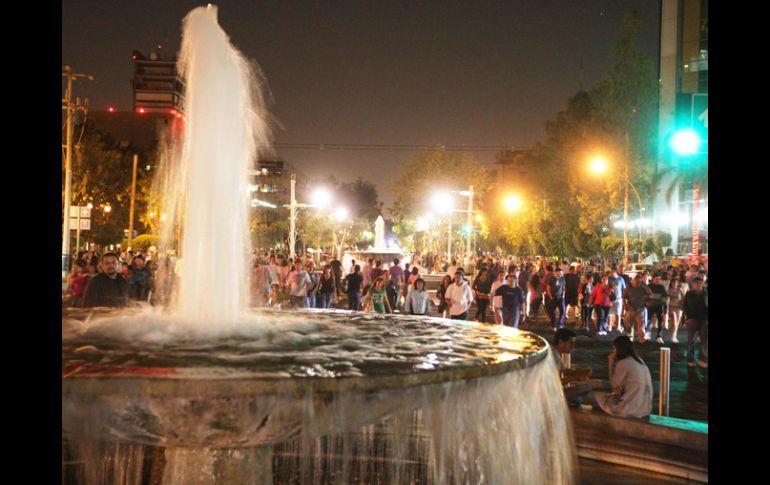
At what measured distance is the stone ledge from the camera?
282 inches

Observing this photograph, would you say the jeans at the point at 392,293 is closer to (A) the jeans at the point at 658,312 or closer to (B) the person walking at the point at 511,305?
(B) the person walking at the point at 511,305

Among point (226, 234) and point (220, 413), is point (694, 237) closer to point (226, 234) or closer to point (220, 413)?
point (226, 234)

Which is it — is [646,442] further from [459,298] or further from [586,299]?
[586,299]

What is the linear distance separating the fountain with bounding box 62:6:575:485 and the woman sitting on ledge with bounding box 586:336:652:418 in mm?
766

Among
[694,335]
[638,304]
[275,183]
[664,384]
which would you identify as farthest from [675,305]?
[275,183]

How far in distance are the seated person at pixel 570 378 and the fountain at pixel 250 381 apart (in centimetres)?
126

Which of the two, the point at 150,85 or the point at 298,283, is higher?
the point at 150,85

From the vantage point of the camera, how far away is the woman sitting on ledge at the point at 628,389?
770 centimetres

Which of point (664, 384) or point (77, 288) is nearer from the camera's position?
point (664, 384)

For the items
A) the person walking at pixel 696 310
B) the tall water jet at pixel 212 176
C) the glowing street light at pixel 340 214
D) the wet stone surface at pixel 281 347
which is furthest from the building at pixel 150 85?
the wet stone surface at pixel 281 347

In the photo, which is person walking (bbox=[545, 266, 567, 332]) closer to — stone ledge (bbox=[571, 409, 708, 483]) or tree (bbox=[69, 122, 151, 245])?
stone ledge (bbox=[571, 409, 708, 483])

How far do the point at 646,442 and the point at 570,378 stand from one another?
1.70 metres

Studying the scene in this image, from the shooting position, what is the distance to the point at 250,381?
4.20 metres
